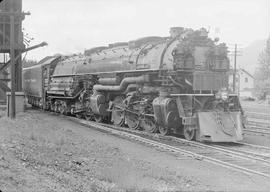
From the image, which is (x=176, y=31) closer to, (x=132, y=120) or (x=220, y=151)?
(x=132, y=120)

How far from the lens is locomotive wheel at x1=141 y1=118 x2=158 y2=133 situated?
15.2 m

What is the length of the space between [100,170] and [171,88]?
6503mm

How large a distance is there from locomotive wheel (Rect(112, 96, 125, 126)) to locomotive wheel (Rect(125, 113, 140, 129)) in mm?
359

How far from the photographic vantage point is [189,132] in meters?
13.7

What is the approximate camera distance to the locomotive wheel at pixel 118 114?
1726cm

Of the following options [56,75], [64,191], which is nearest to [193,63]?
[64,191]

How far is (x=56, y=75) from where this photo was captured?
2442cm

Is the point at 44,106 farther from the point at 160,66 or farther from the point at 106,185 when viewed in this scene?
the point at 106,185

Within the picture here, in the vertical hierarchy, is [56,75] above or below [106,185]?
above

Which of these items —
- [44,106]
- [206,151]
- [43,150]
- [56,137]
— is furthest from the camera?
[44,106]

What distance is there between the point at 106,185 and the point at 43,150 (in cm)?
321

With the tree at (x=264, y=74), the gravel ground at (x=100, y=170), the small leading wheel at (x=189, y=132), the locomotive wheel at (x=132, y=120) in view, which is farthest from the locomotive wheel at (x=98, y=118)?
the tree at (x=264, y=74)

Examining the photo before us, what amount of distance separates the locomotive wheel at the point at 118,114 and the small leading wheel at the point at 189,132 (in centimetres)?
385

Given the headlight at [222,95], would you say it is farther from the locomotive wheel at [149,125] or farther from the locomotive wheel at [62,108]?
the locomotive wheel at [62,108]
